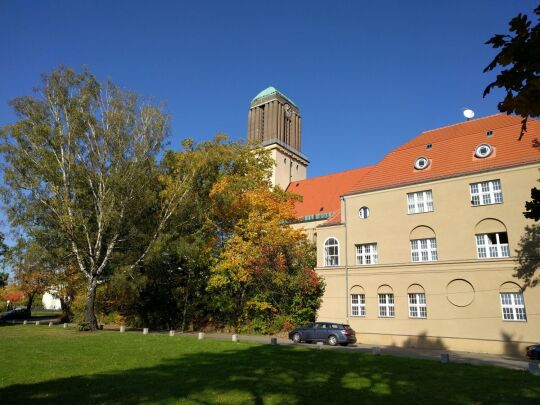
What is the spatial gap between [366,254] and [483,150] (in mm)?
11348

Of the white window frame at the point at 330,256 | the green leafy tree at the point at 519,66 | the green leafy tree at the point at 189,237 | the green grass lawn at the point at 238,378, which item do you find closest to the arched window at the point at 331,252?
the white window frame at the point at 330,256

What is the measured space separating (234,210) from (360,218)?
11075mm

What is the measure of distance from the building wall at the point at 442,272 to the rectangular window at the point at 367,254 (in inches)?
16.2

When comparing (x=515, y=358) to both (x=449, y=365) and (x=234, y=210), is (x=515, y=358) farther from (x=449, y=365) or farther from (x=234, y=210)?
(x=234, y=210)

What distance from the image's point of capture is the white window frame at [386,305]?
97.1 ft

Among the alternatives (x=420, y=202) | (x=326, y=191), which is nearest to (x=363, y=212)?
(x=420, y=202)

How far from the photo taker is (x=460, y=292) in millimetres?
26922

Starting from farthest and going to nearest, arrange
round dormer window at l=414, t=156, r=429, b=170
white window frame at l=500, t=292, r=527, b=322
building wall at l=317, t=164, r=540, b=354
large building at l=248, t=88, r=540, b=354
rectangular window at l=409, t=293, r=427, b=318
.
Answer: round dormer window at l=414, t=156, r=429, b=170 < rectangular window at l=409, t=293, r=427, b=318 < large building at l=248, t=88, r=540, b=354 < building wall at l=317, t=164, r=540, b=354 < white window frame at l=500, t=292, r=527, b=322

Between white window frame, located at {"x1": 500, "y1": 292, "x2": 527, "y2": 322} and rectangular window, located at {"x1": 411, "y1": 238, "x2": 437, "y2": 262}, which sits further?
rectangular window, located at {"x1": 411, "y1": 238, "x2": 437, "y2": 262}

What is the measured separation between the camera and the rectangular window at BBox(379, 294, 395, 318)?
2966 centimetres

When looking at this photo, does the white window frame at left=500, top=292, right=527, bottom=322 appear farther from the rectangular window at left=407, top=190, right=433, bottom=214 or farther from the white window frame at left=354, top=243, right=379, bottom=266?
the white window frame at left=354, top=243, right=379, bottom=266

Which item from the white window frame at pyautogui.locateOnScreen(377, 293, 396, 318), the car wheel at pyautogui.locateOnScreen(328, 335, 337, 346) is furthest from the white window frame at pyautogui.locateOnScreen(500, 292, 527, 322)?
the car wheel at pyautogui.locateOnScreen(328, 335, 337, 346)

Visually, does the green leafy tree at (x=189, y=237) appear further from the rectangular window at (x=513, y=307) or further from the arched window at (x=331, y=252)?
the rectangular window at (x=513, y=307)

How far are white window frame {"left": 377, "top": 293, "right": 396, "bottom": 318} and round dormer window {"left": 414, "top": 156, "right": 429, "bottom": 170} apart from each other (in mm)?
9996
